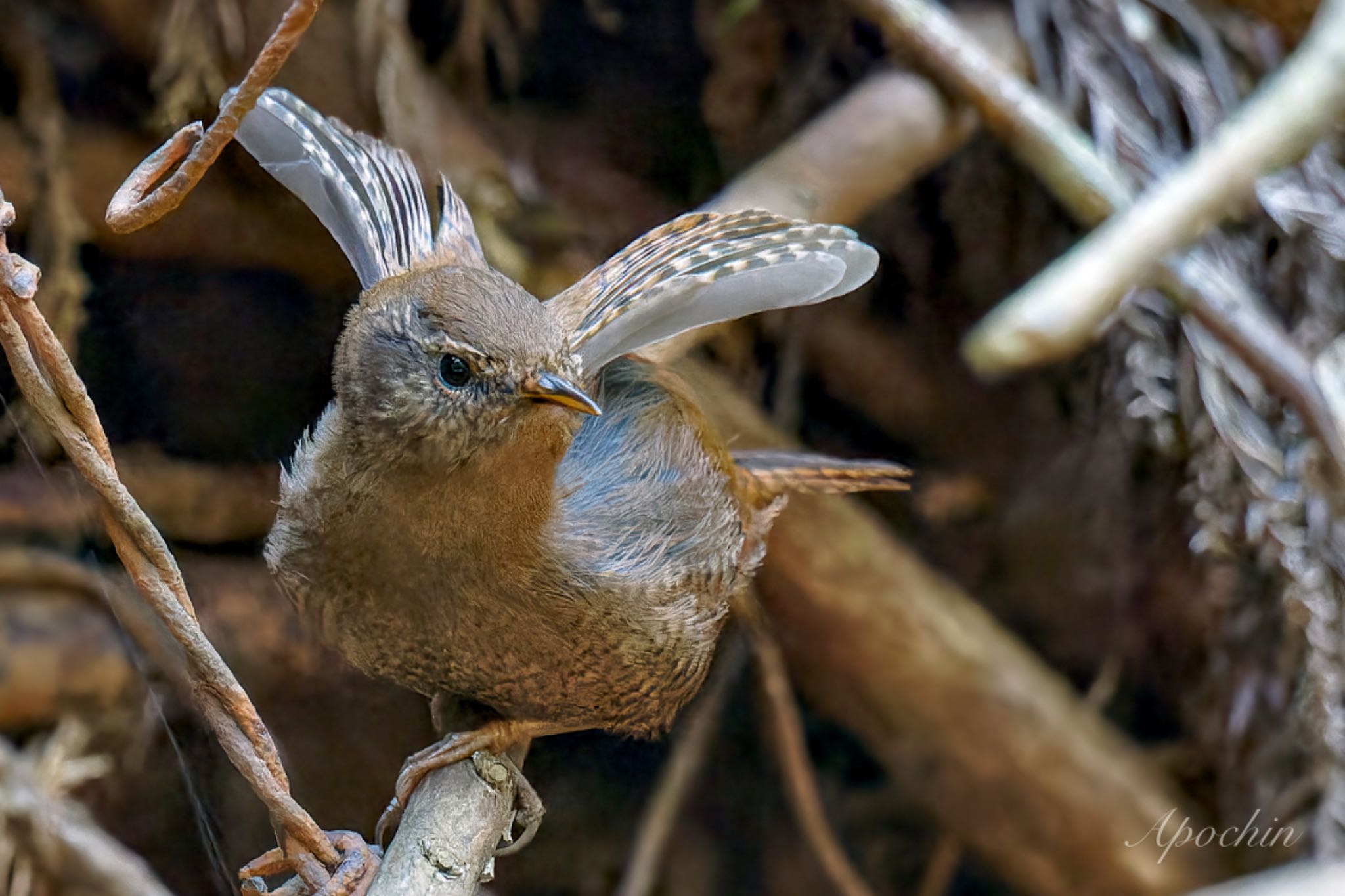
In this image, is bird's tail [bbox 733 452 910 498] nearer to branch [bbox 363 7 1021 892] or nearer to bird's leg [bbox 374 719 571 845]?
branch [bbox 363 7 1021 892]

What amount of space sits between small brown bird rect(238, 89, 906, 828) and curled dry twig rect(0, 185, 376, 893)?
22cm

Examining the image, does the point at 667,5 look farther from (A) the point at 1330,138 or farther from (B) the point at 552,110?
(A) the point at 1330,138

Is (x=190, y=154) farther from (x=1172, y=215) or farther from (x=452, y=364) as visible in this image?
(x=1172, y=215)

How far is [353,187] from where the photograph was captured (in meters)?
1.08

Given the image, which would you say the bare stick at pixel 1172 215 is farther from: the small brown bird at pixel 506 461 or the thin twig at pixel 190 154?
the thin twig at pixel 190 154

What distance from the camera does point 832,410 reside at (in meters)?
2.10

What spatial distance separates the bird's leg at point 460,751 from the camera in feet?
3.46

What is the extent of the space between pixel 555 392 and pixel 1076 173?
1.33m

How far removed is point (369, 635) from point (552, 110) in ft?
3.09

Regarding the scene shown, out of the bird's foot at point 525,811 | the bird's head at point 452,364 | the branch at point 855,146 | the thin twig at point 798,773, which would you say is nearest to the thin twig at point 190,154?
the bird's head at point 452,364

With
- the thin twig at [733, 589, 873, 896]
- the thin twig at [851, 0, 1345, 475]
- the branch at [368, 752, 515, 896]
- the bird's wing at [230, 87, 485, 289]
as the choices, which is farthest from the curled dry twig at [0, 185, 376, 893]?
the thin twig at [851, 0, 1345, 475]

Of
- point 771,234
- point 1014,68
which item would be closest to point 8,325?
point 771,234

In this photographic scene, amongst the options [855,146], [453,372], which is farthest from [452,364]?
[855,146]

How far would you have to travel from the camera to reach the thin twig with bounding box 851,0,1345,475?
1840mm
